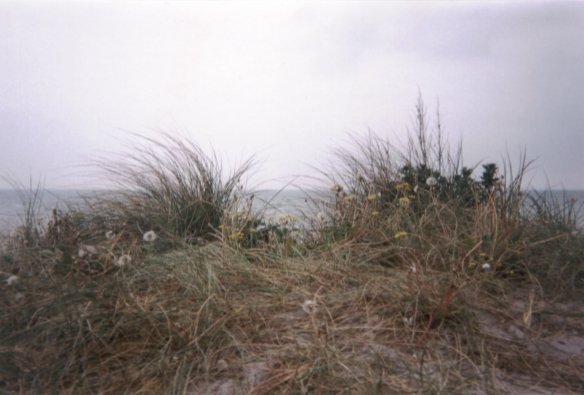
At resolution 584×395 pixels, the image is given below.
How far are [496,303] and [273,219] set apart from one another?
1786 millimetres

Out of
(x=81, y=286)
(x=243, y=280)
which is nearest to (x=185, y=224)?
(x=243, y=280)

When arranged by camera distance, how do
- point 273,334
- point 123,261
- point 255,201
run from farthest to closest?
point 255,201 < point 123,261 < point 273,334

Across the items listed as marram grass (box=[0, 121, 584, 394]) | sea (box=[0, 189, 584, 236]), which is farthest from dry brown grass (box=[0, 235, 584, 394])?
sea (box=[0, 189, 584, 236])

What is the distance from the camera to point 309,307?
197 cm

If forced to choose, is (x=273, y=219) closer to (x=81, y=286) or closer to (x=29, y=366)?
(x=81, y=286)

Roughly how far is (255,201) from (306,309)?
6.84ft

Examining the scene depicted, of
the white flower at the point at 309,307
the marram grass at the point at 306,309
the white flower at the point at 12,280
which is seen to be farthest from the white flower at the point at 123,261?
the white flower at the point at 309,307

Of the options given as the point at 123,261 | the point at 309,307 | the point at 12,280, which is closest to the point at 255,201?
the point at 123,261

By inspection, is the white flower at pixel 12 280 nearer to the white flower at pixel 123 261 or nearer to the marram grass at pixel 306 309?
the marram grass at pixel 306 309

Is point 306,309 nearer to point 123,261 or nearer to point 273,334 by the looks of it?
point 273,334

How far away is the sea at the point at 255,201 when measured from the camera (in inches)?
128

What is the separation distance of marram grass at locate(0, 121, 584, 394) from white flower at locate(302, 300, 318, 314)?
1.2 inches

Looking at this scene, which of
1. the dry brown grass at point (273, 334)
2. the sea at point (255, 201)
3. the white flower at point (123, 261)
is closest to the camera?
the dry brown grass at point (273, 334)

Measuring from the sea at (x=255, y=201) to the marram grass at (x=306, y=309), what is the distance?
163mm
